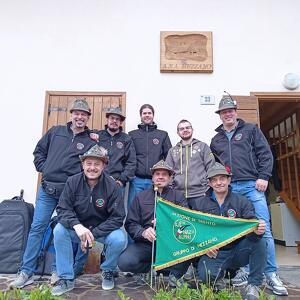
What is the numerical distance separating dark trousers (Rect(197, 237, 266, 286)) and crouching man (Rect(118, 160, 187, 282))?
52 centimetres

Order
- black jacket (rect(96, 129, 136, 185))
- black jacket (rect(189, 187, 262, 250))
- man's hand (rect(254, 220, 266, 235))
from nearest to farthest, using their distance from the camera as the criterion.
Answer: man's hand (rect(254, 220, 266, 235))
black jacket (rect(189, 187, 262, 250))
black jacket (rect(96, 129, 136, 185))

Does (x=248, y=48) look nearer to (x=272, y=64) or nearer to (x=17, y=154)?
(x=272, y=64)

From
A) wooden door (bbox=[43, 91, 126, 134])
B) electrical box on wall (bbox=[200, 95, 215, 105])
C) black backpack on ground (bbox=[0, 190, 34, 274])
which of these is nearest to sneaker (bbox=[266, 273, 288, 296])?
electrical box on wall (bbox=[200, 95, 215, 105])

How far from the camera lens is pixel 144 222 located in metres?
3.15

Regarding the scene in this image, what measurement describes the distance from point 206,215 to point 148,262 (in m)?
0.78

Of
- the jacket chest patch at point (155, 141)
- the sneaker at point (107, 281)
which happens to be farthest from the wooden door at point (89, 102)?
the sneaker at point (107, 281)

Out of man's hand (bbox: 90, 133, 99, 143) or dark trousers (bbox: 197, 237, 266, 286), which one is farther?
man's hand (bbox: 90, 133, 99, 143)

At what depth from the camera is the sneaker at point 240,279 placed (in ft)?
10.1

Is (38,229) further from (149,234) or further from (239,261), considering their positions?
(239,261)

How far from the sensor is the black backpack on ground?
353cm

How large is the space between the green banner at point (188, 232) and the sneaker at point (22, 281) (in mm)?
1290

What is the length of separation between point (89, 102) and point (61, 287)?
253 cm

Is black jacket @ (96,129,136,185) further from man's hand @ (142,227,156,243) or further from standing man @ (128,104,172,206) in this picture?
man's hand @ (142,227,156,243)

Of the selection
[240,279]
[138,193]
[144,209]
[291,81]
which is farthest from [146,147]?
[291,81]
